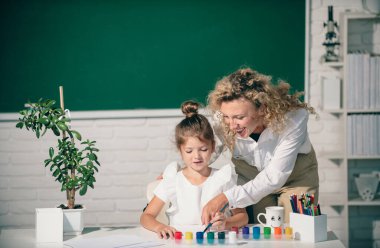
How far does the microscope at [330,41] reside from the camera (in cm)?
372

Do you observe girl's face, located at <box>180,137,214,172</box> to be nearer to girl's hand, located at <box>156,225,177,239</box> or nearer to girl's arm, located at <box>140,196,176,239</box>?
girl's arm, located at <box>140,196,176,239</box>

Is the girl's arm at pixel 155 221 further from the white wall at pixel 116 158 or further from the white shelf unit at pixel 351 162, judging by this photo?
the white shelf unit at pixel 351 162

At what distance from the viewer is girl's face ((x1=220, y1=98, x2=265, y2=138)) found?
2.47 m

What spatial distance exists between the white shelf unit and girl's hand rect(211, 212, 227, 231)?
1677 millimetres

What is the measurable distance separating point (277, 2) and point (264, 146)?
58.6 inches

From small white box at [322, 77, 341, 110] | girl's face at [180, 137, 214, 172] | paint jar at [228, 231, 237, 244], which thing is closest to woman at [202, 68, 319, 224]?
girl's face at [180, 137, 214, 172]

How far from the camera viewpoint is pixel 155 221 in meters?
2.29

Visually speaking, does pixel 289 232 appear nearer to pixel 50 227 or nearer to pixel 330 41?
pixel 50 227

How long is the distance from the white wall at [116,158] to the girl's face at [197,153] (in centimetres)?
138

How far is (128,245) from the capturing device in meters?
2.03

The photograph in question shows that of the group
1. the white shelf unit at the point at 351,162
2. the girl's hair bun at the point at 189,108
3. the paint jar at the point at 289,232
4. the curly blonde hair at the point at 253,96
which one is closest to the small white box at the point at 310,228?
the paint jar at the point at 289,232

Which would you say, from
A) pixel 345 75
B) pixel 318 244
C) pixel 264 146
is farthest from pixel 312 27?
pixel 318 244

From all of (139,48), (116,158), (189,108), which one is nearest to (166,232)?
(189,108)

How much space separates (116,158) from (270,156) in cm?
146
